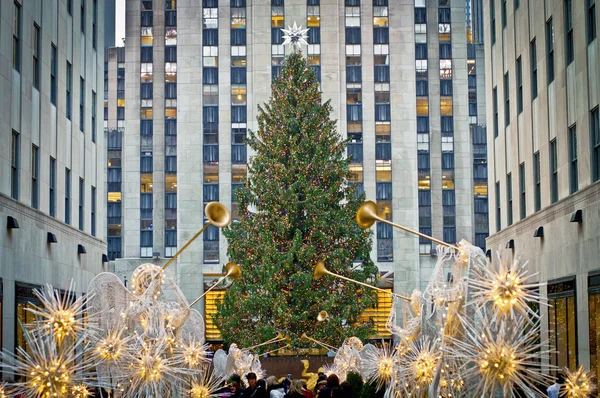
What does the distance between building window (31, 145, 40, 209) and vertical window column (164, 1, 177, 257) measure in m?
38.9

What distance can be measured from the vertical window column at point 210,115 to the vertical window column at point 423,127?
15.3m

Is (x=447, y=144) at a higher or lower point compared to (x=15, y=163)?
higher

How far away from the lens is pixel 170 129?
7394cm

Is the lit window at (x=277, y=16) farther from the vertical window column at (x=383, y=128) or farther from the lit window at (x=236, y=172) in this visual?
the lit window at (x=236, y=172)

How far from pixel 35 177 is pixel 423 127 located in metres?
44.6

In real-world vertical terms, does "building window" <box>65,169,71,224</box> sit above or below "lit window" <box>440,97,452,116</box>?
below

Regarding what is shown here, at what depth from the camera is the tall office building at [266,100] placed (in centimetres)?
7212

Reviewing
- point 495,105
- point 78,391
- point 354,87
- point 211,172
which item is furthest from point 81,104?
point 354,87

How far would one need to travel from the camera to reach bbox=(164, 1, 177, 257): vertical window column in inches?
2867

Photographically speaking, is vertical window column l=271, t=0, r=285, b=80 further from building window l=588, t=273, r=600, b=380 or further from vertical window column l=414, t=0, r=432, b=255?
building window l=588, t=273, r=600, b=380

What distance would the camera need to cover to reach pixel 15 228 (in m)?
29.7

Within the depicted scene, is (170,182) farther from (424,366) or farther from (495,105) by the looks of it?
(424,366)

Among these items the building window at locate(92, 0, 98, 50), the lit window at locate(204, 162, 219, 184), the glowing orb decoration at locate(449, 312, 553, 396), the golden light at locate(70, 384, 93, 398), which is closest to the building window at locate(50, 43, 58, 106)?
the building window at locate(92, 0, 98, 50)

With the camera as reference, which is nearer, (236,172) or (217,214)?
(217,214)
